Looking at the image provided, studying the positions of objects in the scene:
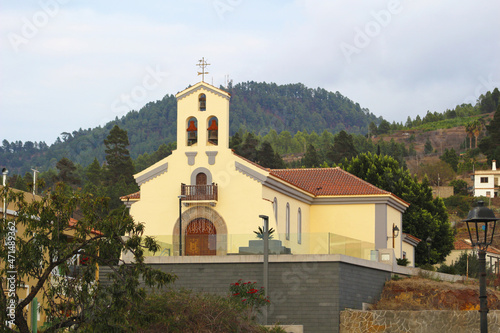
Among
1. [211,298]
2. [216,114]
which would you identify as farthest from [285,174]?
[211,298]

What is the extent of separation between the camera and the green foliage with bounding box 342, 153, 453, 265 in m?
58.5

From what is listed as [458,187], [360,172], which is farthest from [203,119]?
[458,187]

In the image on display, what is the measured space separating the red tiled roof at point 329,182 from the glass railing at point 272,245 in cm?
881

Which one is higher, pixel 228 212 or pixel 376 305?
pixel 228 212

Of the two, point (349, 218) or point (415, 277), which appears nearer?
point (415, 277)

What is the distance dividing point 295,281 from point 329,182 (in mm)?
15081

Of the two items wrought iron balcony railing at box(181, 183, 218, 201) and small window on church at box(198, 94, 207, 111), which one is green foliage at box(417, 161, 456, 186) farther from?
wrought iron balcony railing at box(181, 183, 218, 201)

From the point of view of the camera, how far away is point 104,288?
2136 centimetres

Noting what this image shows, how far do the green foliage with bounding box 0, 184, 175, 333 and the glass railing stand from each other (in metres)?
11.7

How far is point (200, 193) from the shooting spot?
39906 mm

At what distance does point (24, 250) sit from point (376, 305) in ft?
60.5

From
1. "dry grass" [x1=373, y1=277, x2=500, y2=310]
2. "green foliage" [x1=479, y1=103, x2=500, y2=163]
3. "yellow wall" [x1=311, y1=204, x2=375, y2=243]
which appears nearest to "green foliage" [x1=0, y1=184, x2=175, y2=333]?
"dry grass" [x1=373, y1=277, x2=500, y2=310]

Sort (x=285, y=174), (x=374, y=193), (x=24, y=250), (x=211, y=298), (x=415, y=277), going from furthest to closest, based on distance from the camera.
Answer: (x=285, y=174), (x=374, y=193), (x=415, y=277), (x=211, y=298), (x=24, y=250)

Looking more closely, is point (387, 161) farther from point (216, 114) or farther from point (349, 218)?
point (216, 114)
